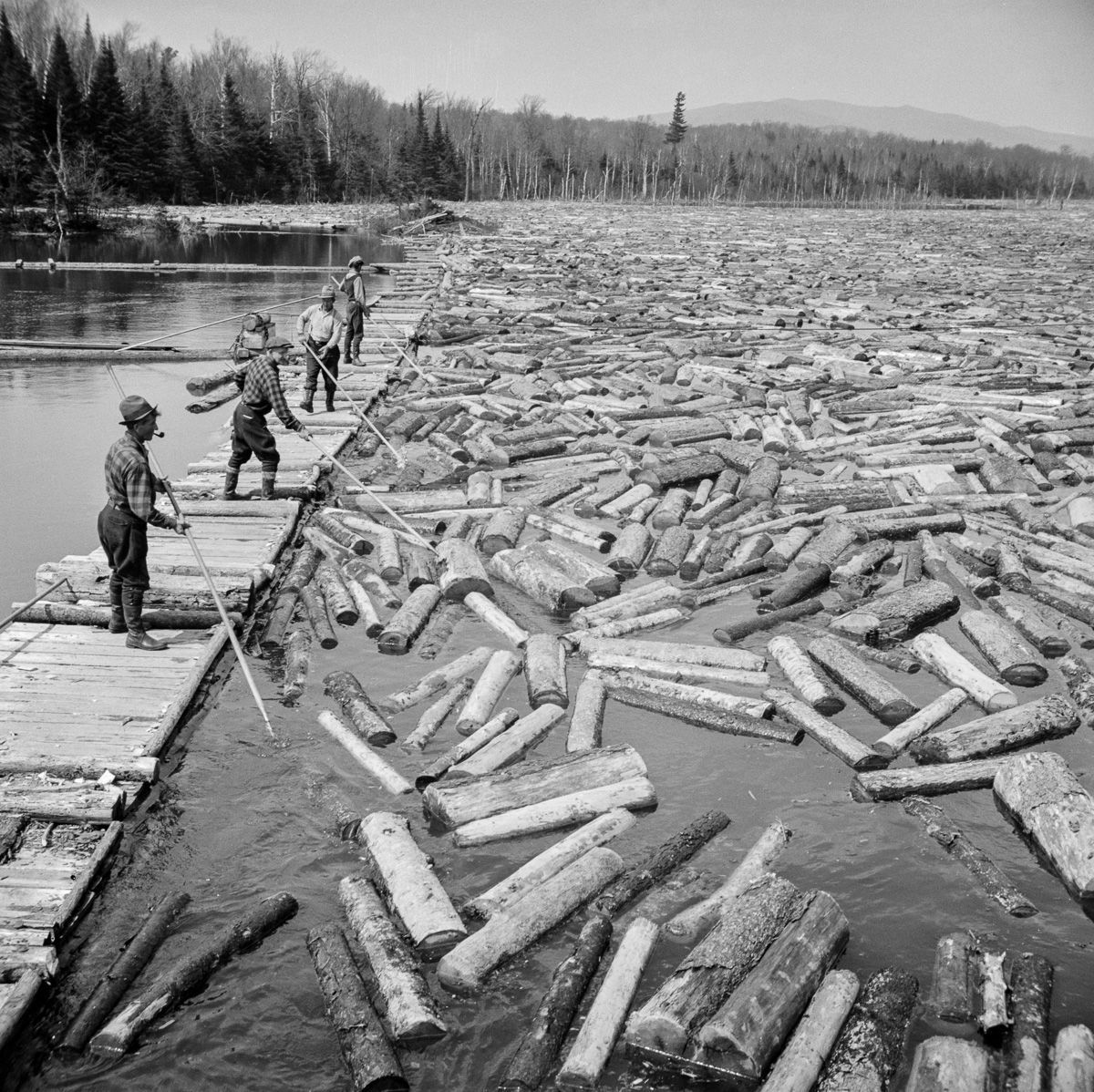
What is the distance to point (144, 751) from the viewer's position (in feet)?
25.4

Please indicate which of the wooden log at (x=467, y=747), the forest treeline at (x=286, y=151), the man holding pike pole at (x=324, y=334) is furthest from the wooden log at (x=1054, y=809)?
the forest treeline at (x=286, y=151)

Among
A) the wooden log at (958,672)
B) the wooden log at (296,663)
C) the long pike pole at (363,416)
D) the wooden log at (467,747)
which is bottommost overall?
the wooden log at (296,663)

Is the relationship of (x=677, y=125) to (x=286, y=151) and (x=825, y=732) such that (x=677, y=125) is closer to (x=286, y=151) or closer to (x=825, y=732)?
(x=286, y=151)

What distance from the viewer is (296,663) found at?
9820mm

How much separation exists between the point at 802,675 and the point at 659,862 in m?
3.14

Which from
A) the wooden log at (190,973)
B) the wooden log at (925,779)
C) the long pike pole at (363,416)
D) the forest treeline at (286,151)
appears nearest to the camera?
the wooden log at (190,973)

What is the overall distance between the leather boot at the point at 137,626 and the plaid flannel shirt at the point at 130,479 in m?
0.90

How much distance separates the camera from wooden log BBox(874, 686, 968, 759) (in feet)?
27.0

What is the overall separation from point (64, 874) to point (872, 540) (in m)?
10.6

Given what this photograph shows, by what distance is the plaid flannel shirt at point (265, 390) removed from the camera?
43.4 ft

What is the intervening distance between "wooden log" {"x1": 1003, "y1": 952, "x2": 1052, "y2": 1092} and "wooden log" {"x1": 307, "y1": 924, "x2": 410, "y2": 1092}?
3.32 meters

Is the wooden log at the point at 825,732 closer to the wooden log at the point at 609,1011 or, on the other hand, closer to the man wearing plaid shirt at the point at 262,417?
the wooden log at the point at 609,1011

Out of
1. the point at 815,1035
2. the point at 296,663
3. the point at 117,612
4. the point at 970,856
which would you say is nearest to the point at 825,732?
the point at 970,856

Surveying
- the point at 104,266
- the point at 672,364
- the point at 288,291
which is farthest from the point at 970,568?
the point at 104,266
